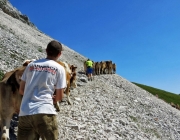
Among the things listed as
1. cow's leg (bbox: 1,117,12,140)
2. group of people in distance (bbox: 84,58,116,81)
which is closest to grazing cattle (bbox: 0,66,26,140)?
cow's leg (bbox: 1,117,12,140)

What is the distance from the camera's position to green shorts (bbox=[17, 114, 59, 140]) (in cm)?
468

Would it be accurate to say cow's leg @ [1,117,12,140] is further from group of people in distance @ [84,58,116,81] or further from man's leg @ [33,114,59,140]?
group of people in distance @ [84,58,116,81]

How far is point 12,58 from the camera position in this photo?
1812cm

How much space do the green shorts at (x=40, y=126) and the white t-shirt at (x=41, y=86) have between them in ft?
0.34

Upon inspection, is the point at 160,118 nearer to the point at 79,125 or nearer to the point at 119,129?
the point at 119,129

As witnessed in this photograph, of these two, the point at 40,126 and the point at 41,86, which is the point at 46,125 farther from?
the point at 41,86

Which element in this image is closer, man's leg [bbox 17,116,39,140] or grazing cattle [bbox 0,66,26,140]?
man's leg [bbox 17,116,39,140]

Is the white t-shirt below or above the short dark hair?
below

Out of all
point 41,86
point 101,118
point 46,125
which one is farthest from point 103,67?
point 46,125

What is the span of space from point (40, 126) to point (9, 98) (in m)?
4.34

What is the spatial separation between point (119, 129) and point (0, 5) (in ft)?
184

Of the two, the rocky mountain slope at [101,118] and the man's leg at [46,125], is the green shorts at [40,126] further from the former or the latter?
the rocky mountain slope at [101,118]

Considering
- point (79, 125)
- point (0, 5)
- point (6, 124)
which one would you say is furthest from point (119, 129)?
point (0, 5)

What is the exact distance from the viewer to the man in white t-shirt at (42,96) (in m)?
4.70
